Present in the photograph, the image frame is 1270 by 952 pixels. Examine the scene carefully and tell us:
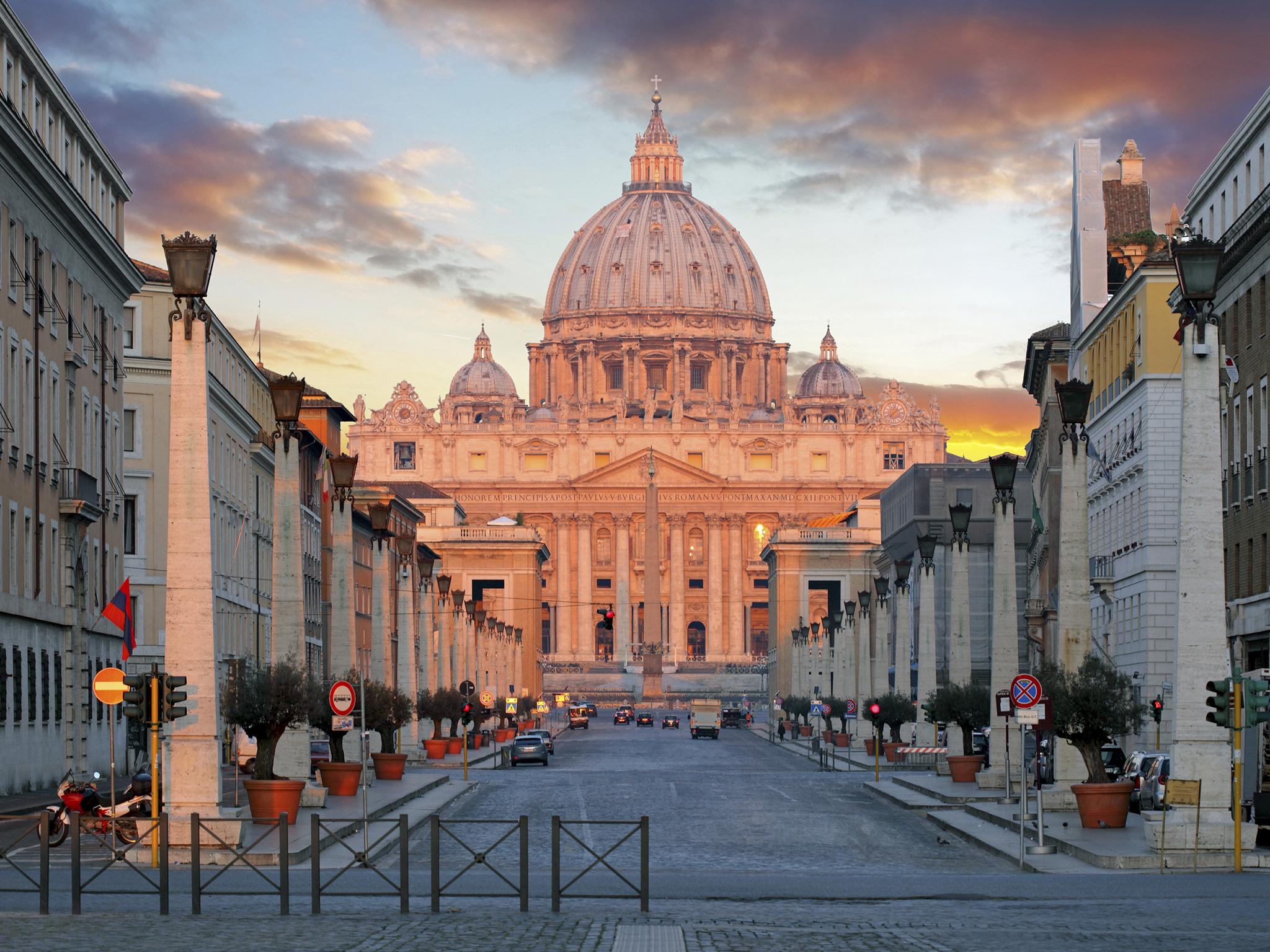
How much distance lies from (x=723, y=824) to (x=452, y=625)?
4374 cm

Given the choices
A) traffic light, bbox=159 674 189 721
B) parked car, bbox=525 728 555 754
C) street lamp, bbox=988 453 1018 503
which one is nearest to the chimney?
parked car, bbox=525 728 555 754

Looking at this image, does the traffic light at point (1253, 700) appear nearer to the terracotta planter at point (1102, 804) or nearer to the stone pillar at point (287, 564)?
the terracotta planter at point (1102, 804)

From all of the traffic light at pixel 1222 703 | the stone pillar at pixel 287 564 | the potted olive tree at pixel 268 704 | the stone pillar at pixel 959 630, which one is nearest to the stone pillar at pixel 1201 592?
the traffic light at pixel 1222 703

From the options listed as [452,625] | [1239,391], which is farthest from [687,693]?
[1239,391]

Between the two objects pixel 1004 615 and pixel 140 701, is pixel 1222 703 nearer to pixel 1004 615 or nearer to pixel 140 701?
pixel 140 701

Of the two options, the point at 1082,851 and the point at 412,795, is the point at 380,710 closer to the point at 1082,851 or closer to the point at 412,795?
the point at 412,795

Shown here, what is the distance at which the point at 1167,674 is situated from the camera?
192ft

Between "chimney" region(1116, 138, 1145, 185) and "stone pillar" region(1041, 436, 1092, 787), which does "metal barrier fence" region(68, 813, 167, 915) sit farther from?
"chimney" region(1116, 138, 1145, 185)

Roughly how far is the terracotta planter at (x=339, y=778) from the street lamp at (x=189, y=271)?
Answer: 15.8 meters

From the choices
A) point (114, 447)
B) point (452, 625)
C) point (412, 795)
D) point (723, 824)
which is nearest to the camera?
point (723, 824)

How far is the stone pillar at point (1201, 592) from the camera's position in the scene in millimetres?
26656

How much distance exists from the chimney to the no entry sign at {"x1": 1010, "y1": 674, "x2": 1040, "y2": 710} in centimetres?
5878

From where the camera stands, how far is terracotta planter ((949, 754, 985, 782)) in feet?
156

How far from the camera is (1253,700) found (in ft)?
87.2
